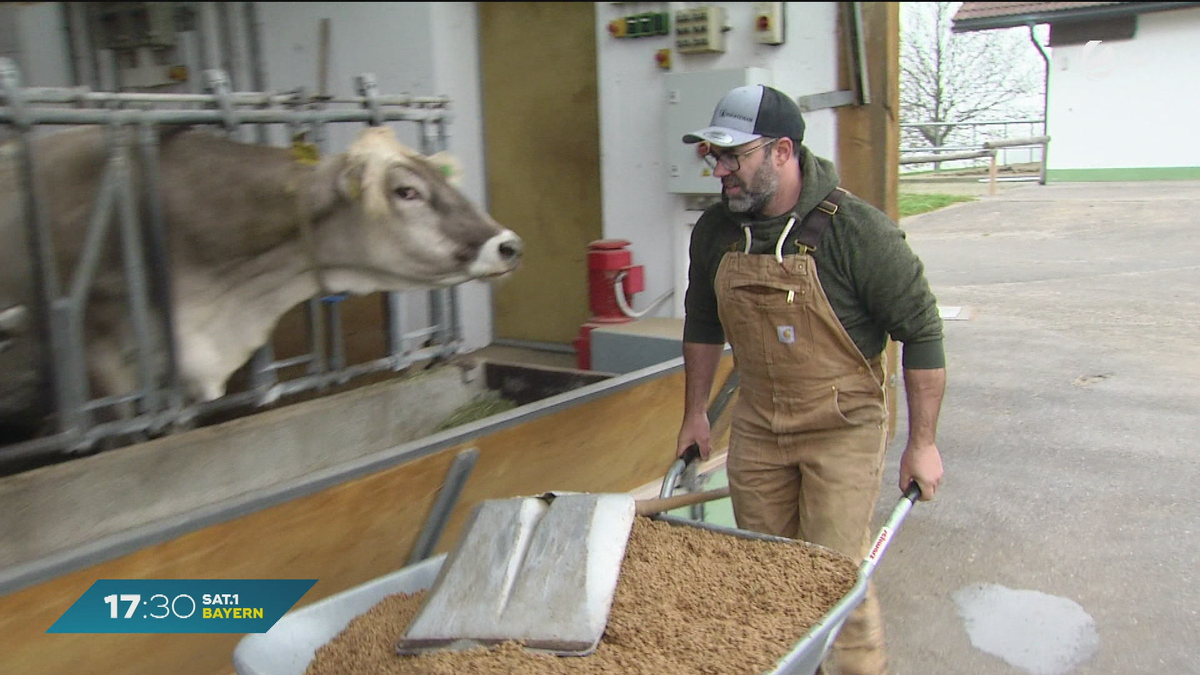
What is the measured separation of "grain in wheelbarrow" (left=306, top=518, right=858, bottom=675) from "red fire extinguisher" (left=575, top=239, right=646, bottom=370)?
2.50 meters

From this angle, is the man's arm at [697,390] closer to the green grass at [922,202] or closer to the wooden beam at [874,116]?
the wooden beam at [874,116]

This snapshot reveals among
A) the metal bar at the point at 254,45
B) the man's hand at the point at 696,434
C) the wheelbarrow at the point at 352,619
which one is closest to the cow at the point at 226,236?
the man's hand at the point at 696,434

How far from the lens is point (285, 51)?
564cm

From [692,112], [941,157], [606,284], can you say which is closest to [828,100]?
[692,112]

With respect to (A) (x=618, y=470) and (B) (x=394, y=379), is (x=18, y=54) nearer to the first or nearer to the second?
(B) (x=394, y=379)

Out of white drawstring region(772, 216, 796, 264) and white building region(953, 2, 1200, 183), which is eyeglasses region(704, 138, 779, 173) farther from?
white building region(953, 2, 1200, 183)

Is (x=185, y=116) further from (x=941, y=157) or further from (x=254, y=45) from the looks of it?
(x=941, y=157)

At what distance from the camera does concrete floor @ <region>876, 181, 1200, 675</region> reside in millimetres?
3322

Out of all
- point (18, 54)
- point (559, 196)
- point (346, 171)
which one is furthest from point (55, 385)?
point (18, 54)

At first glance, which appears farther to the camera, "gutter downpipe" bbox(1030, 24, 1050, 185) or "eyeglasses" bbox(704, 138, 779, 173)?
"gutter downpipe" bbox(1030, 24, 1050, 185)

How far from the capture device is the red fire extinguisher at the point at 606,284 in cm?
453

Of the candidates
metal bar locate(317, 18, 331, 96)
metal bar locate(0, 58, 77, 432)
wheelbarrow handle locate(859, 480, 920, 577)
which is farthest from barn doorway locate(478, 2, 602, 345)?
wheelbarrow handle locate(859, 480, 920, 577)

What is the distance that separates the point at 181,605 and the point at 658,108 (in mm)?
3144

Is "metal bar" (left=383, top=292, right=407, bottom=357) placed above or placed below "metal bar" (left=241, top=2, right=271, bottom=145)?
below
